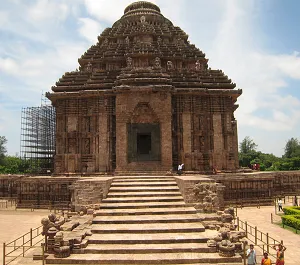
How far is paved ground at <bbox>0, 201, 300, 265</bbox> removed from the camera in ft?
35.5

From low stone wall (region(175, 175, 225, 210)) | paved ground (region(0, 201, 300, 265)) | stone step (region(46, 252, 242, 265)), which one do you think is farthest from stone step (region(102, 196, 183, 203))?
stone step (region(46, 252, 242, 265))

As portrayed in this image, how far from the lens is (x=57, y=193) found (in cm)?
1844

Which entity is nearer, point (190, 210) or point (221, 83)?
point (190, 210)

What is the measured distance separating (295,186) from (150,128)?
12305 mm

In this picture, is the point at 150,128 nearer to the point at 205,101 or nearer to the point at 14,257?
the point at 205,101

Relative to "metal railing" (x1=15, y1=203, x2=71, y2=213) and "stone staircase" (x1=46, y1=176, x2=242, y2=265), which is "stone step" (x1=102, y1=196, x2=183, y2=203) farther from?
"metal railing" (x1=15, y1=203, x2=71, y2=213)

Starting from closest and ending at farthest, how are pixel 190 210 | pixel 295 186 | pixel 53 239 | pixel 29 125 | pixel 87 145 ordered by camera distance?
pixel 53 239, pixel 190 210, pixel 87 145, pixel 295 186, pixel 29 125

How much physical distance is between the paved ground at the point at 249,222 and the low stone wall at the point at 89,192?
2.54m

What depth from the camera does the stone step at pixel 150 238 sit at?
10094 mm

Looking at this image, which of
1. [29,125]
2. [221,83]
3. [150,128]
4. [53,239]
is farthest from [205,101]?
[29,125]

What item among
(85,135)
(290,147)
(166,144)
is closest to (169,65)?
(166,144)

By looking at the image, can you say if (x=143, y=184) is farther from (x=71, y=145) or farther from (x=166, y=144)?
(x=71, y=145)

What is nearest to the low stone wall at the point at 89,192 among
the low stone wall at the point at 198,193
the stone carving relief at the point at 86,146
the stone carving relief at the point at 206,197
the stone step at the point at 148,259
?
the low stone wall at the point at 198,193

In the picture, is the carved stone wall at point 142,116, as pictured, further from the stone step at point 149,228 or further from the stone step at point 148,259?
the stone step at point 148,259
